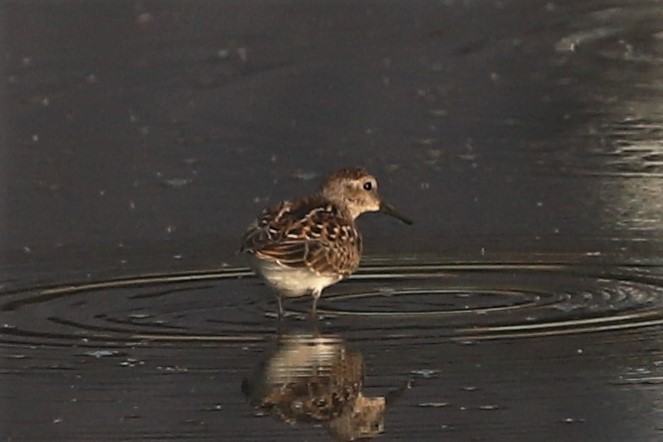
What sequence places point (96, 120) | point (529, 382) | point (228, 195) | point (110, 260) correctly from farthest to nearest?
point (96, 120)
point (228, 195)
point (110, 260)
point (529, 382)

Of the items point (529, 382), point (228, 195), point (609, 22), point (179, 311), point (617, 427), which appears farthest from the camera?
point (609, 22)

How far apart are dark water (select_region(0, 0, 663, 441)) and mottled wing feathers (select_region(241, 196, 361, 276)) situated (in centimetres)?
22

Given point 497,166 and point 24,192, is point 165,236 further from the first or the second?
point 497,166

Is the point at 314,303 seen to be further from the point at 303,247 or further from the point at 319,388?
the point at 319,388

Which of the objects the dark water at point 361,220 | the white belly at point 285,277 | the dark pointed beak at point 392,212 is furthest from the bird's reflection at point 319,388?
the dark pointed beak at point 392,212

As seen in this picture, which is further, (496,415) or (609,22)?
(609,22)

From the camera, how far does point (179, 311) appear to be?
8953 mm

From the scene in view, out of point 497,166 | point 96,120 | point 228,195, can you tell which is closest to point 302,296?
point 228,195

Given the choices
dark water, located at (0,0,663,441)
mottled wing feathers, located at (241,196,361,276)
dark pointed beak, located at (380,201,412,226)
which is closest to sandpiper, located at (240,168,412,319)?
mottled wing feathers, located at (241,196,361,276)

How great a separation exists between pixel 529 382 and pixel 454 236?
259 cm

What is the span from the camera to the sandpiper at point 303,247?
8.94 metres

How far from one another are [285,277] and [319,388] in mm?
1296

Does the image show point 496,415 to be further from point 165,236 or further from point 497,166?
point 497,166

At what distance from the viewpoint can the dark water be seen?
7.54 m
